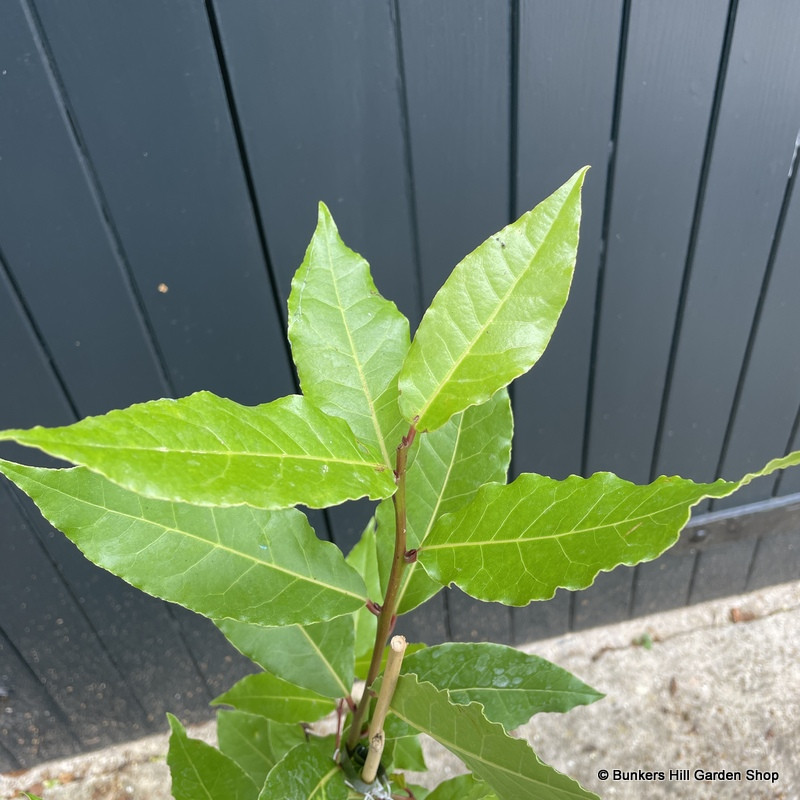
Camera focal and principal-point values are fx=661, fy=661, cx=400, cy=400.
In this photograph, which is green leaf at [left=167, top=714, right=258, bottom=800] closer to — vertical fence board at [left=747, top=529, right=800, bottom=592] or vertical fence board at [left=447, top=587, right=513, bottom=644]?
vertical fence board at [left=447, top=587, right=513, bottom=644]

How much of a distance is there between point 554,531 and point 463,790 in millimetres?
393

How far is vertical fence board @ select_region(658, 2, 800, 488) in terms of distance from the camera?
99cm

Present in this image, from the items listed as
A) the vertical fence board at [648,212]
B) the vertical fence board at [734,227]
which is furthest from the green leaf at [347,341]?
the vertical fence board at [734,227]

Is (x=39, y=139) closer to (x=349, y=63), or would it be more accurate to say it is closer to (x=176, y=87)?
(x=176, y=87)

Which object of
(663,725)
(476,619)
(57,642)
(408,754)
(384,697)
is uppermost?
(384,697)

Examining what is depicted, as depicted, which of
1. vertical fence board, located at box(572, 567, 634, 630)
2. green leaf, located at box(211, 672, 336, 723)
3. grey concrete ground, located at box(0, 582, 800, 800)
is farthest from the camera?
vertical fence board, located at box(572, 567, 634, 630)

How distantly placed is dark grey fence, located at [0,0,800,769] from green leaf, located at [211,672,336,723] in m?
0.48

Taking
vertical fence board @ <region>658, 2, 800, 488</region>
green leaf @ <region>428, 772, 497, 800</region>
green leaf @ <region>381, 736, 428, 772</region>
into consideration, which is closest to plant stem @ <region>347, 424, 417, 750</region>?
green leaf @ <region>428, 772, 497, 800</region>

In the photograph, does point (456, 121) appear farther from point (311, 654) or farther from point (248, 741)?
point (248, 741)

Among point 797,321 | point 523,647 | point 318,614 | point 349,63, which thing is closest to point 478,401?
point 318,614

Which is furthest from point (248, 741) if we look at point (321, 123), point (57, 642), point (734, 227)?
point (734, 227)

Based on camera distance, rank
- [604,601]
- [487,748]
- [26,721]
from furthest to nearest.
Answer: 1. [604,601]
2. [26,721]
3. [487,748]

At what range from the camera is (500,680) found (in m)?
0.67

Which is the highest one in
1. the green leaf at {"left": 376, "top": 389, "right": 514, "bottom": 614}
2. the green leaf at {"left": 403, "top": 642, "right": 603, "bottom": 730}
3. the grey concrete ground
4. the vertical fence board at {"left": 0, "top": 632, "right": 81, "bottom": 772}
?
the green leaf at {"left": 376, "top": 389, "right": 514, "bottom": 614}
